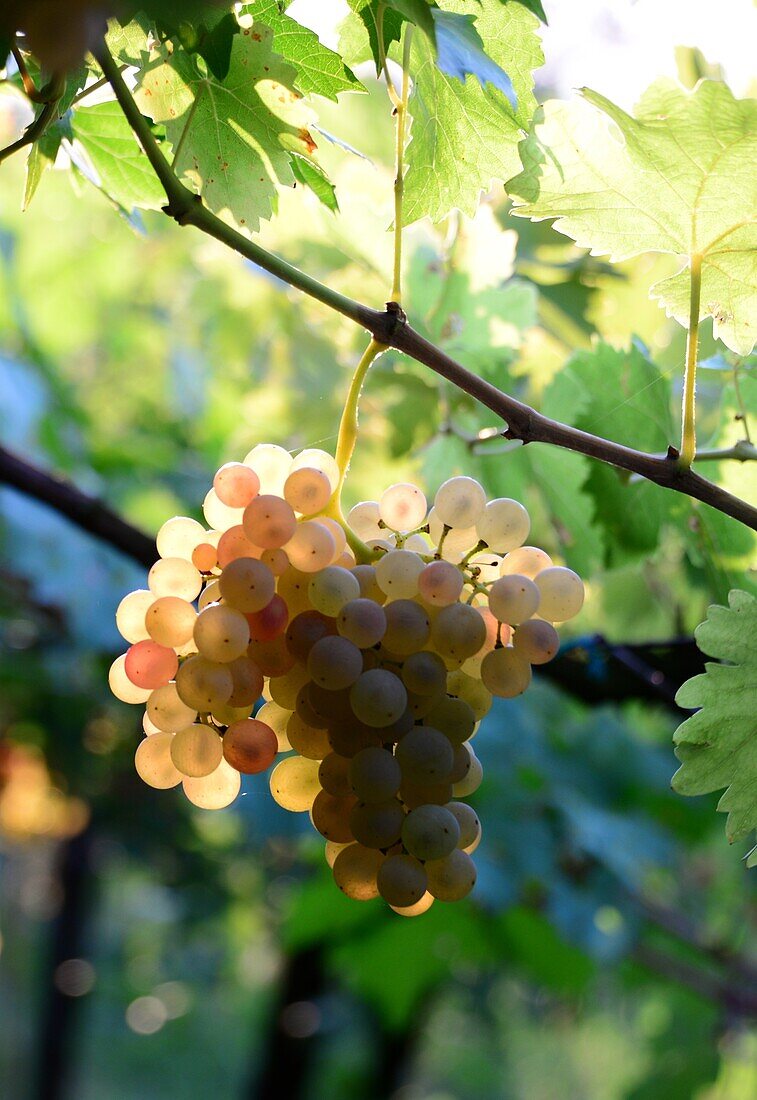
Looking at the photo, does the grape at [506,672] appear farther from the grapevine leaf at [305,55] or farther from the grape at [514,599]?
the grapevine leaf at [305,55]

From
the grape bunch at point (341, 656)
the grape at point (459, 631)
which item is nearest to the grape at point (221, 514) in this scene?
the grape bunch at point (341, 656)

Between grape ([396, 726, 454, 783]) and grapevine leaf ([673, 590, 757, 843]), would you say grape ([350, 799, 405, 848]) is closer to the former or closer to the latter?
grape ([396, 726, 454, 783])

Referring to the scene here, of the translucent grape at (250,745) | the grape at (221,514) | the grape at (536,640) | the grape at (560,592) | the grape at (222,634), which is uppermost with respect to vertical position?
the grape at (560,592)

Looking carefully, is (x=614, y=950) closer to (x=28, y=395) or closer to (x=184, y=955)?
(x=28, y=395)

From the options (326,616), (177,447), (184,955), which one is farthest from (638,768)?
(184,955)

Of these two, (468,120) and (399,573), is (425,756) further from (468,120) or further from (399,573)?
(468,120)

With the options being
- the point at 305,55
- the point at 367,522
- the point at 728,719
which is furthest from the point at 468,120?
the point at 728,719
